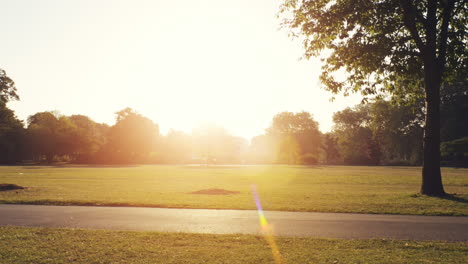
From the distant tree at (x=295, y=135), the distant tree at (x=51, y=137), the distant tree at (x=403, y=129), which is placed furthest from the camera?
the distant tree at (x=295, y=135)

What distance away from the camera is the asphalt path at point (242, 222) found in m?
9.16

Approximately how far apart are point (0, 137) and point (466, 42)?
286 feet

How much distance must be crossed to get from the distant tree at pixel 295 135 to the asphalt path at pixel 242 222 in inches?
3687

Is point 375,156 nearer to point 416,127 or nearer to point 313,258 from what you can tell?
point 416,127

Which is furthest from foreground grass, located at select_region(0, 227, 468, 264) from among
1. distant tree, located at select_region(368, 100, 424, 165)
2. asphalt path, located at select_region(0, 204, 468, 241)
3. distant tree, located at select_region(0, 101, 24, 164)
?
distant tree, located at select_region(368, 100, 424, 165)

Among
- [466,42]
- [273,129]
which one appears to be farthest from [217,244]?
[273,129]

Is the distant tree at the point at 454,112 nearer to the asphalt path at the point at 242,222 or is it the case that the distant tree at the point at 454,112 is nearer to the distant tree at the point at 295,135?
the distant tree at the point at 295,135

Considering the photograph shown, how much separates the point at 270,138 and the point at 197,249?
117 metres

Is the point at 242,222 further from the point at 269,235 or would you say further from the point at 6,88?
the point at 6,88

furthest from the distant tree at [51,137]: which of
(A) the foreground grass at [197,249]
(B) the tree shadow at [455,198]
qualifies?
(B) the tree shadow at [455,198]

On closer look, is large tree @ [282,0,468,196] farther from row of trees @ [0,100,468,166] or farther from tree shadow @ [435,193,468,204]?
row of trees @ [0,100,468,166]

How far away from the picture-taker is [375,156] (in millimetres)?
95312

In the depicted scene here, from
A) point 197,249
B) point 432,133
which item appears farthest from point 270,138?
point 197,249

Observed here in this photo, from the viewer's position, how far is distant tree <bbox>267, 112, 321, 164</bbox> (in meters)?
110
